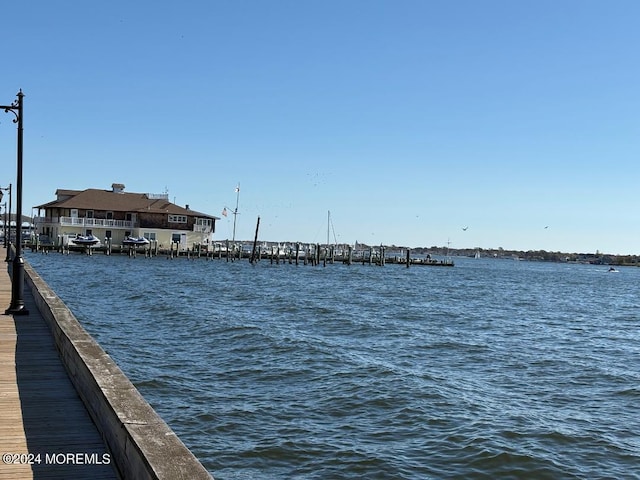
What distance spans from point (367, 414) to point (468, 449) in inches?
89.3

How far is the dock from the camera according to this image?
481cm

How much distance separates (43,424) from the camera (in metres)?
6.65

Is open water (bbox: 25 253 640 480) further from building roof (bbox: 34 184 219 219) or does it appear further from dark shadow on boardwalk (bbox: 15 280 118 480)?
building roof (bbox: 34 184 219 219)

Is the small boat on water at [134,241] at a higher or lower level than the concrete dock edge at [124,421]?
higher

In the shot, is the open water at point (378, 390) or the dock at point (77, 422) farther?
the open water at point (378, 390)

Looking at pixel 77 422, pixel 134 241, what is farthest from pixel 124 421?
pixel 134 241

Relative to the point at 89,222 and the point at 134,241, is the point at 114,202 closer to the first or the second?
the point at 89,222

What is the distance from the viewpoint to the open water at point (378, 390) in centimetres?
989

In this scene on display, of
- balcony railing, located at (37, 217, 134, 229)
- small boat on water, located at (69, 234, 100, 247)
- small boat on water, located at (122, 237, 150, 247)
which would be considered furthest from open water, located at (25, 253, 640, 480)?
balcony railing, located at (37, 217, 134, 229)

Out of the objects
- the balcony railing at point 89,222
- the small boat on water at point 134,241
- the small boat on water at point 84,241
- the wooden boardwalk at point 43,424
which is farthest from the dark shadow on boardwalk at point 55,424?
the balcony railing at point 89,222

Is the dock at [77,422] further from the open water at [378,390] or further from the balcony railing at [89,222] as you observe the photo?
the balcony railing at [89,222]

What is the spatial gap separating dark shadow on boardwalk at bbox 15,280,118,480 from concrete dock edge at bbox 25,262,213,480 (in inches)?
4.2

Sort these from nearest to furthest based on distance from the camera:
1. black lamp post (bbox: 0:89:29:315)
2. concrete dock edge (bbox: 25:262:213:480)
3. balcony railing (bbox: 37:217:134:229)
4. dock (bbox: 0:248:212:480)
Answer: concrete dock edge (bbox: 25:262:213:480) < dock (bbox: 0:248:212:480) < black lamp post (bbox: 0:89:29:315) < balcony railing (bbox: 37:217:134:229)

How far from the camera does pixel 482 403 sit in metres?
13.2
